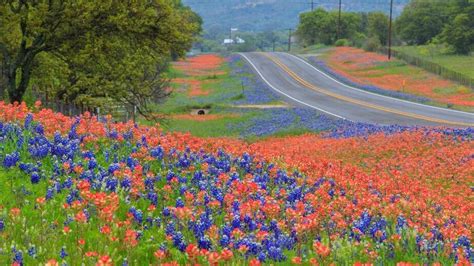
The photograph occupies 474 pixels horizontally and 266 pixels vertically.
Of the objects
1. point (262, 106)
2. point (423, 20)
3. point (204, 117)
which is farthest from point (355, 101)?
point (423, 20)

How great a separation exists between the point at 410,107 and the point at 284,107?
435 inches

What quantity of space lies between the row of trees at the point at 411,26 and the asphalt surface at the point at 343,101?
77.8ft

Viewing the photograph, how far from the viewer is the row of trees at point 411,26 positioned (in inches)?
3708

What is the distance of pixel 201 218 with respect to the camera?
6148mm

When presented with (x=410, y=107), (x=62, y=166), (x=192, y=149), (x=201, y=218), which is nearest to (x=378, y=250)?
(x=201, y=218)

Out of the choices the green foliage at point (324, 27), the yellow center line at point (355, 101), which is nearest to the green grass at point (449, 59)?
the yellow center line at point (355, 101)

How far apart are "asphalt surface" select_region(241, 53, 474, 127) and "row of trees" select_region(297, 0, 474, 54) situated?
77.8 ft

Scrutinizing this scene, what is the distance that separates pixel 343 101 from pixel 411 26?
78057 mm

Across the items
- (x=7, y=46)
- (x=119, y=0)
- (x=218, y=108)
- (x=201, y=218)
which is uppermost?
(x=119, y=0)

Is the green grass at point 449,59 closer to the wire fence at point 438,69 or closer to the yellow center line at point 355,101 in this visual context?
the wire fence at point 438,69

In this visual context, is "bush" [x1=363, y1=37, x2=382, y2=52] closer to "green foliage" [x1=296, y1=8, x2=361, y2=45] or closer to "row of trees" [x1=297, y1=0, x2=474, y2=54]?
"row of trees" [x1=297, y1=0, x2=474, y2=54]

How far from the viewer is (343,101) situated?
58.0m

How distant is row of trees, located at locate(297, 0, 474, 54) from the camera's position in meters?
94.2

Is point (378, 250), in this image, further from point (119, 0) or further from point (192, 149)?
point (119, 0)
